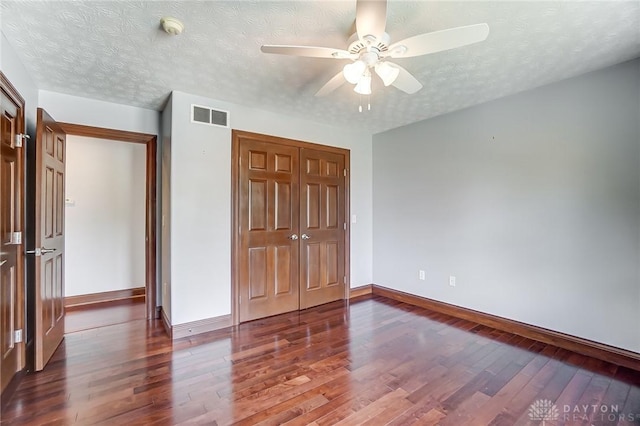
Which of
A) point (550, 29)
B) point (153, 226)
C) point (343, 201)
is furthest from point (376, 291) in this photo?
point (550, 29)

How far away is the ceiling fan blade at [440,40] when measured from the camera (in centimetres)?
148

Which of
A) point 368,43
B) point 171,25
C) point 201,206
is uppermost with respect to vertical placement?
point 171,25

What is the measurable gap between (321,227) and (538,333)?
8.53 feet

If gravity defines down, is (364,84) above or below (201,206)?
above

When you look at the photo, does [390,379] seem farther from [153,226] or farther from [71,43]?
[71,43]

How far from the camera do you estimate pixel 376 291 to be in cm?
459

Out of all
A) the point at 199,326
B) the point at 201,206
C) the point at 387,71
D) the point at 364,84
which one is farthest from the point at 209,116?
the point at 199,326

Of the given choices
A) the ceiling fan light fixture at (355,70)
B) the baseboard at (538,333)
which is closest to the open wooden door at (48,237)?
the ceiling fan light fixture at (355,70)

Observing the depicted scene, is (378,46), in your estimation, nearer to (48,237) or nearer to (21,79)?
(21,79)

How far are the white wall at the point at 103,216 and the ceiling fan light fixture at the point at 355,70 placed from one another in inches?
150

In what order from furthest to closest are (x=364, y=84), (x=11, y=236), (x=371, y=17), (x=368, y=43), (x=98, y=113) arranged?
(x=98, y=113), (x=11, y=236), (x=364, y=84), (x=368, y=43), (x=371, y=17)

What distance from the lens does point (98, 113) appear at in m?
3.13

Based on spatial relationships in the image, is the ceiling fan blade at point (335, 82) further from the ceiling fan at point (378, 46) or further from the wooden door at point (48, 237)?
the wooden door at point (48, 237)

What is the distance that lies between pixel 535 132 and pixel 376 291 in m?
2.85
